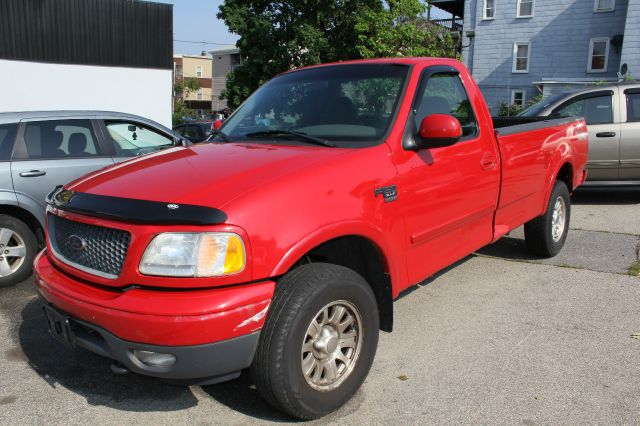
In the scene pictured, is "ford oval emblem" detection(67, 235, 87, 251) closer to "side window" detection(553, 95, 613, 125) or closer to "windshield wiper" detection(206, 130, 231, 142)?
"windshield wiper" detection(206, 130, 231, 142)

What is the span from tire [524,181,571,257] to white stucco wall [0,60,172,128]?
49.5 feet

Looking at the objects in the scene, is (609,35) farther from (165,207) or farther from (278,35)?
(165,207)

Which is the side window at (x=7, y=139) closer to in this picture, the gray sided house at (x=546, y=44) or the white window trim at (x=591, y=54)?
the gray sided house at (x=546, y=44)

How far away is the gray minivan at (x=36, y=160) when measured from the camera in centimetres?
530

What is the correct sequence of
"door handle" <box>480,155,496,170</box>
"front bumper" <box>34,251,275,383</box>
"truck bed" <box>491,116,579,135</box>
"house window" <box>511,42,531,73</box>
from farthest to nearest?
"house window" <box>511,42,531,73</box> → "truck bed" <box>491,116,579,135</box> → "door handle" <box>480,155,496,170</box> → "front bumper" <box>34,251,275,383</box>

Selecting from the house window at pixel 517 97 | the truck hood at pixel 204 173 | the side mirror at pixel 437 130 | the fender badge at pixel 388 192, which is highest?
the house window at pixel 517 97

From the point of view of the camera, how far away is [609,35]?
27.0m

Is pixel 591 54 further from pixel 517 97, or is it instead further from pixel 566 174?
pixel 566 174

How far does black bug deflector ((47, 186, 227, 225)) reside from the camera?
251 centimetres

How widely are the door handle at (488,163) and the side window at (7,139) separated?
14.3 ft

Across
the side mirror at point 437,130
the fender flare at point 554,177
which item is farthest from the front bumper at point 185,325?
the fender flare at point 554,177

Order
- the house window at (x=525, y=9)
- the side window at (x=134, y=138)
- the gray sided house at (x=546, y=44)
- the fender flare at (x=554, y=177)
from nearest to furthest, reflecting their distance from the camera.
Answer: the fender flare at (x=554, y=177) < the side window at (x=134, y=138) < the gray sided house at (x=546, y=44) < the house window at (x=525, y=9)

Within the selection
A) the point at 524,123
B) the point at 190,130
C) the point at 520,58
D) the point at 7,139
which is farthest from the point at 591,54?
the point at 7,139

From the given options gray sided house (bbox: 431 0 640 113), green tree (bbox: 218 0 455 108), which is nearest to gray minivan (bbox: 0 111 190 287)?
green tree (bbox: 218 0 455 108)
